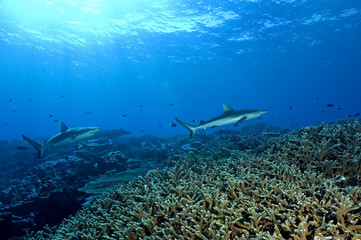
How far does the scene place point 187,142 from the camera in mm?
17094

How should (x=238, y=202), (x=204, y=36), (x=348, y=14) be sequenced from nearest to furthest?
(x=238, y=202) → (x=348, y=14) → (x=204, y=36)

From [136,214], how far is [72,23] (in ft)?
118

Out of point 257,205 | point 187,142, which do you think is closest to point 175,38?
point 187,142

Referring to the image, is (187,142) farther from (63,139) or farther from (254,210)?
(254,210)

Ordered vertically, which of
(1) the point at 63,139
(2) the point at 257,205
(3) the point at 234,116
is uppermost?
(3) the point at 234,116

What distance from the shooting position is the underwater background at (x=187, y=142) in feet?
10.3

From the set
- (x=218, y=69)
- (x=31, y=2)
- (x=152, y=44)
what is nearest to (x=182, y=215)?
(x=31, y=2)

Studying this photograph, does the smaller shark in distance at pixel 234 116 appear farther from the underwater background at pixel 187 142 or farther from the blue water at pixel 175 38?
the blue water at pixel 175 38

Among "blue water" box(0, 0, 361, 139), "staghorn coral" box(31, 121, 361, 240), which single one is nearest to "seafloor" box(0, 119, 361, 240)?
"staghorn coral" box(31, 121, 361, 240)

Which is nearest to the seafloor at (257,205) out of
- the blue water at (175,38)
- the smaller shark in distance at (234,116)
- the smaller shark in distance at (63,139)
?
the smaller shark in distance at (234,116)

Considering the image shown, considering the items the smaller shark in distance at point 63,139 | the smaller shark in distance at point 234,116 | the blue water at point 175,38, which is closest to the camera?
the smaller shark in distance at point 234,116

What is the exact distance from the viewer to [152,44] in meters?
38.0

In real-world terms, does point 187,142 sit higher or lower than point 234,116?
lower

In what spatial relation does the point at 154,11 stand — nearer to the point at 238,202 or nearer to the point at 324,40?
the point at 238,202
